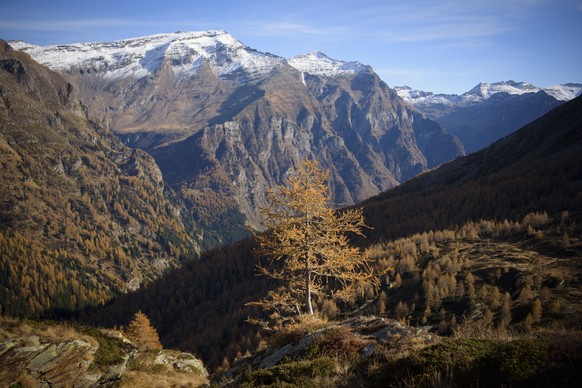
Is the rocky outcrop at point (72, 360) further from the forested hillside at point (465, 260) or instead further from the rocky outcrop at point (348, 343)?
the forested hillside at point (465, 260)

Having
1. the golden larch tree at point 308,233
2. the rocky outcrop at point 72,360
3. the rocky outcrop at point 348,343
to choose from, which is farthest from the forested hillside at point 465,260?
the rocky outcrop at point 72,360

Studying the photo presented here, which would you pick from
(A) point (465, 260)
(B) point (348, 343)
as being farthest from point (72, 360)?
(A) point (465, 260)

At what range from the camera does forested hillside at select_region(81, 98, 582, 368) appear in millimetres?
33938

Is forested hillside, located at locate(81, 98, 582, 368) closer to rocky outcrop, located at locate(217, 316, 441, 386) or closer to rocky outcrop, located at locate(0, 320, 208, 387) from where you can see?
rocky outcrop, located at locate(217, 316, 441, 386)

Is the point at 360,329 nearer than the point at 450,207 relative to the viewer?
Yes

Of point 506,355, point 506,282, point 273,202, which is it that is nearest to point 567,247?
point 506,282

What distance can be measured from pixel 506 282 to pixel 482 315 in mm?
9415

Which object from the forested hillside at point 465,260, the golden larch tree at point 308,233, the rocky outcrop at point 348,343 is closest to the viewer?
the rocky outcrop at point 348,343

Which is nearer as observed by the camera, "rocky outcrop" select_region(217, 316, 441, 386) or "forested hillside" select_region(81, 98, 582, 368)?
"rocky outcrop" select_region(217, 316, 441, 386)

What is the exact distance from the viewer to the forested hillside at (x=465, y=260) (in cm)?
3394

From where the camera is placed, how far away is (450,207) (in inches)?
4596

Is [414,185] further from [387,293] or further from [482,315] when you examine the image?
Result: [482,315]

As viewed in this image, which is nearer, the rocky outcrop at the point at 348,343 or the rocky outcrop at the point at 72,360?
the rocky outcrop at the point at 348,343

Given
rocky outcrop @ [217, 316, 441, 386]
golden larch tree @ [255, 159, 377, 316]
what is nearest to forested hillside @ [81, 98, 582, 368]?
golden larch tree @ [255, 159, 377, 316]
